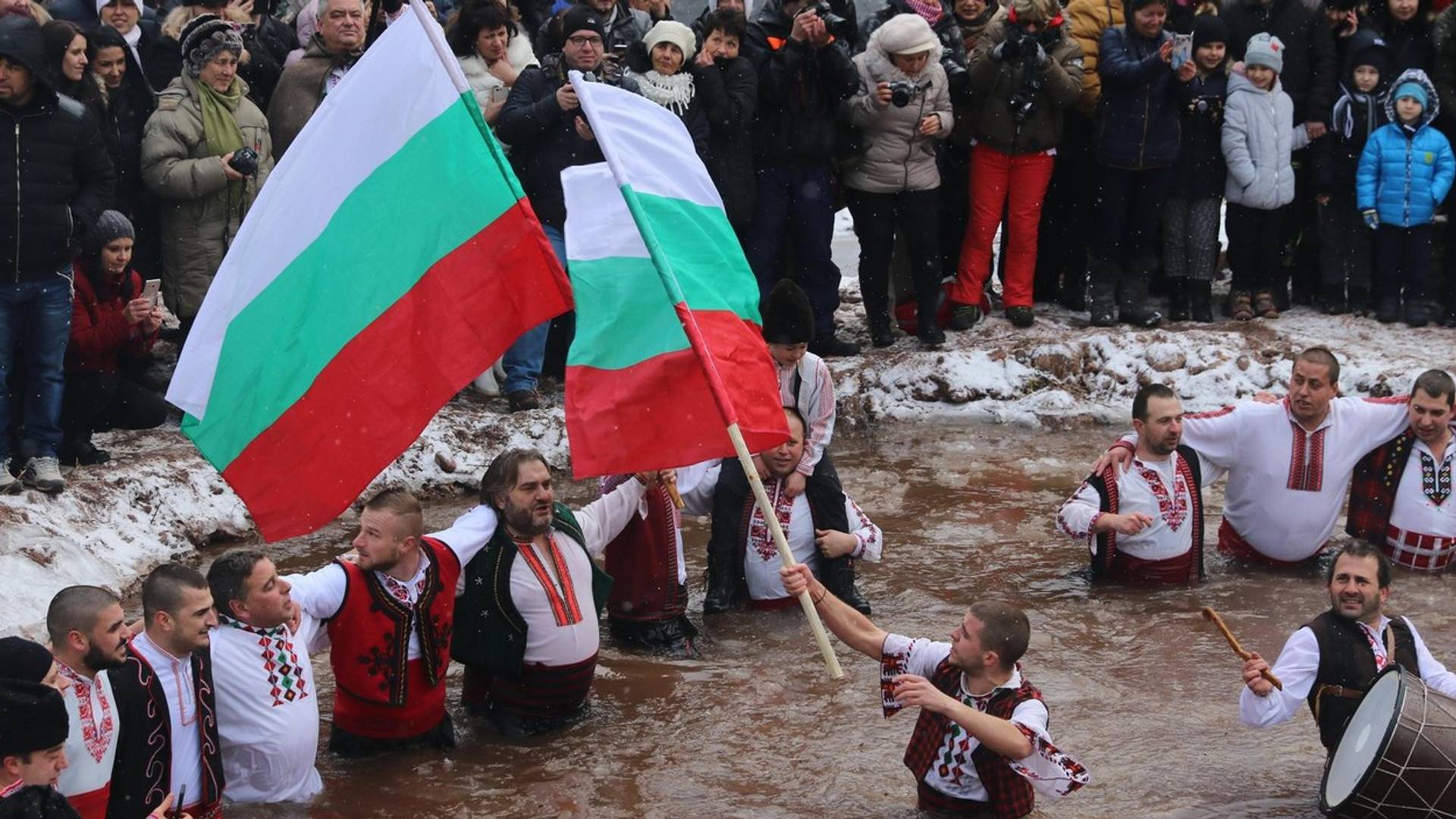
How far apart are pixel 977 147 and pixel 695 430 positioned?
6.52 meters

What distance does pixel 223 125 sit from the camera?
10.7m

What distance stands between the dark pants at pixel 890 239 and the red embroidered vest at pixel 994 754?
6.36 metres

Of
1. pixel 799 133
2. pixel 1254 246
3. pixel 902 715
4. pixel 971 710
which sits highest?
pixel 799 133

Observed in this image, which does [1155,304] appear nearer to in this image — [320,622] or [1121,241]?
[1121,241]

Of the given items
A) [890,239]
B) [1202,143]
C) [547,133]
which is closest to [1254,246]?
[1202,143]

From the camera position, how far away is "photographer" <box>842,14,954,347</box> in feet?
39.6

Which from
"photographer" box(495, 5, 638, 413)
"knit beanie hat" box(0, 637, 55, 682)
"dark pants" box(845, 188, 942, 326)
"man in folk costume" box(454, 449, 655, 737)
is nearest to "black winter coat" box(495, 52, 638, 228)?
"photographer" box(495, 5, 638, 413)

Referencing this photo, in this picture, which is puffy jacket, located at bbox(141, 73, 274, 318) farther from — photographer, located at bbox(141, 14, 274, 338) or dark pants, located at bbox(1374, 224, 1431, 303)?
dark pants, located at bbox(1374, 224, 1431, 303)

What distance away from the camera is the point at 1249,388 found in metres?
12.3

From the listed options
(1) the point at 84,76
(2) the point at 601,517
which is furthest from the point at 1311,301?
(1) the point at 84,76

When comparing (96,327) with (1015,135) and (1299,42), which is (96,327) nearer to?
(1015,135)

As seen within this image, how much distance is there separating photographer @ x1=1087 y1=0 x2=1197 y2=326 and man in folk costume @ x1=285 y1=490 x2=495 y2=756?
6.72m

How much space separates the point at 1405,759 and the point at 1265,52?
7.50 meters

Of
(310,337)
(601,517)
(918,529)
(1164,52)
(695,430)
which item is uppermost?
(1164,52)
